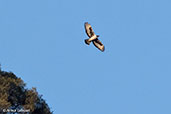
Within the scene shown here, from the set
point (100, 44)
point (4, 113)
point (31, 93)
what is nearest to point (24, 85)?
point (31, 93)

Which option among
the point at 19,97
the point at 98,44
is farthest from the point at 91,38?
the point at 19,97

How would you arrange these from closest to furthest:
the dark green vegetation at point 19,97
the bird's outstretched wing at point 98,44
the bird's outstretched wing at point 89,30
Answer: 1. the bird's outstretched wing at point 89,30
2. the bird's outstretched wing at point 98,44
3. the dark green vegetation at point 19,97

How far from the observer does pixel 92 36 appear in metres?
59.1

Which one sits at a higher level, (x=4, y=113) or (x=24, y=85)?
(x=24, y=85)

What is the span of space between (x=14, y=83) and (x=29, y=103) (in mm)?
2375

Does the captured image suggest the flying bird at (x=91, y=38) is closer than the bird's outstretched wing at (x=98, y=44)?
Yes

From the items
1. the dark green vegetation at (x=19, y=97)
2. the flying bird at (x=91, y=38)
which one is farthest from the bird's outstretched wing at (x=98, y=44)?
the dark green vegetation at (x=19, y=97)

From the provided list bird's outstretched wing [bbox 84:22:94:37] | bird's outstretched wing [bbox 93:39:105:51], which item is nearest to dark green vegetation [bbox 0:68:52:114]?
bird's outstretched wing [bbox 93:39:105:51]

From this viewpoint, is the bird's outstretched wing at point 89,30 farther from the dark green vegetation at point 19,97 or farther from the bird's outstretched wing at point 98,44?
the dark green vegetation at point 19,97

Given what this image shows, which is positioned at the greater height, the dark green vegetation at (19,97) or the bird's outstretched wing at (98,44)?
the bird's outstretched wing at (98,44)

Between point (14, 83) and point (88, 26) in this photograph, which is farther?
point (14, 83)

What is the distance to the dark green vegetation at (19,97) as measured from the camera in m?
63.4

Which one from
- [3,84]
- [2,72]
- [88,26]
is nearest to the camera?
[88,26]

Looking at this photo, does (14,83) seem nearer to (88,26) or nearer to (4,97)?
(4,97)
